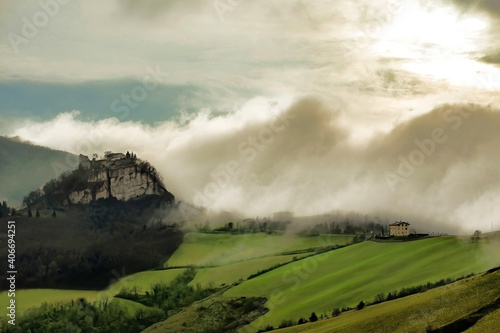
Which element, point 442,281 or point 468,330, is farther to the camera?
point 442,281

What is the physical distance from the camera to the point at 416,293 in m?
185

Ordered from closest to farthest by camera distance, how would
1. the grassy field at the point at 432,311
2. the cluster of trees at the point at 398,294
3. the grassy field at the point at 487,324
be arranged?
1. the grassy field at the point at 487,324
2. the grassy field at the point at 432,311
3. the cluster of trees at the point at 398,294

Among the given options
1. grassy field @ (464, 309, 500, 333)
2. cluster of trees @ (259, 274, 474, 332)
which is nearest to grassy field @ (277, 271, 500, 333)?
grassy field @ (464, 309, 500, 333)

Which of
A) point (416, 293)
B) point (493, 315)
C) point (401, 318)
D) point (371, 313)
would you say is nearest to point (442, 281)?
point (416, 293)

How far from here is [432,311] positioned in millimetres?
148125

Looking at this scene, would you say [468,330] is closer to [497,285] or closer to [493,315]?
[493,315]

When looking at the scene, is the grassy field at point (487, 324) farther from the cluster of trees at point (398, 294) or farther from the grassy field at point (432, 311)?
the cluster of trees at point (398, 294)

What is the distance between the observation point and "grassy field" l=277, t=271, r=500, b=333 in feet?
460

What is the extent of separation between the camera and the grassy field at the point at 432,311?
140250 mm

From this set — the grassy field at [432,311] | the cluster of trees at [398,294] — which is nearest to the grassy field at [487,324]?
the grassy field at [432,311]

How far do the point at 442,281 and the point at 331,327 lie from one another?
37870mm

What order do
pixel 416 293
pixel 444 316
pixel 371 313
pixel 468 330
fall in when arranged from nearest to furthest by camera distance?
1. pixel 468 330
2. pixel 444 316
3. pixel 371 313
4. pixel 416 293

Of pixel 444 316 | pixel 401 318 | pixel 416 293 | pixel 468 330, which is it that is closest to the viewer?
pixel 468 330

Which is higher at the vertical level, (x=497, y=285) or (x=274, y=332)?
(x=497, y=285)
